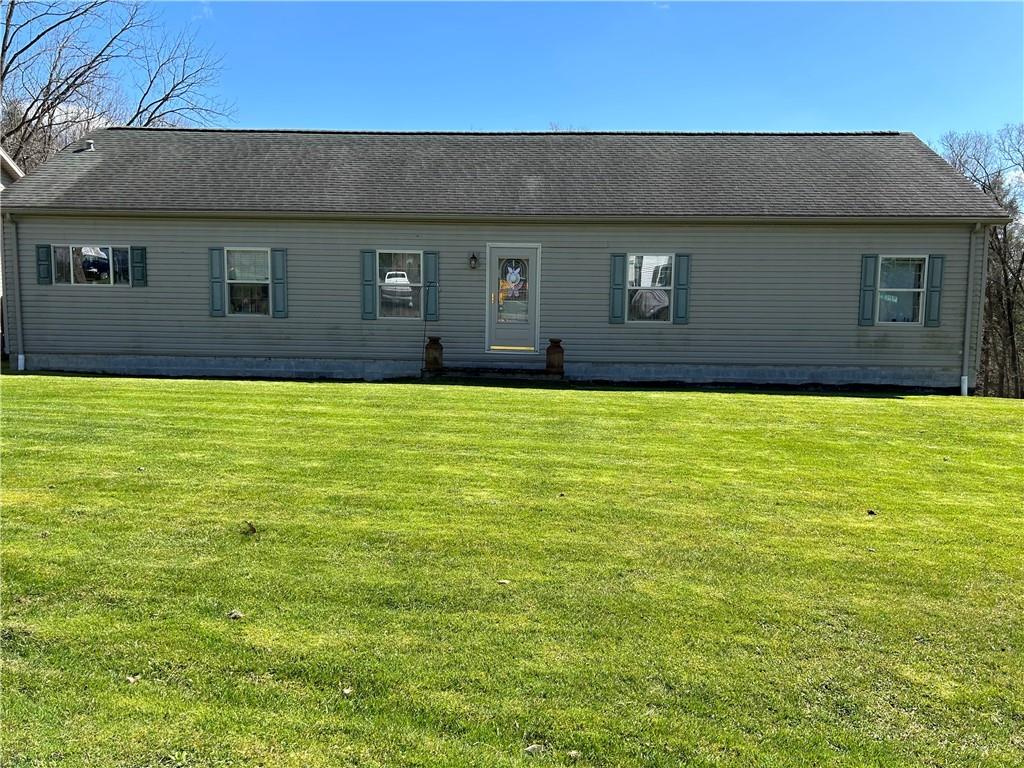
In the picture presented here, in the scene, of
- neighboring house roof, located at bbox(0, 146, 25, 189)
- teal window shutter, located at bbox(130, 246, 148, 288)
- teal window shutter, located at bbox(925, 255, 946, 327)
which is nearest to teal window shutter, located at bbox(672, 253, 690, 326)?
teal window shutter, located at bbox(925, 255, 946, 327)

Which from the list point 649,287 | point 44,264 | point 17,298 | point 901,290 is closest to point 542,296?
point 649,287

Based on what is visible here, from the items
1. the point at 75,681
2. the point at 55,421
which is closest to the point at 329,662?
the point at 75,681

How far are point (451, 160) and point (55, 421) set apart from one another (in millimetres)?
9448

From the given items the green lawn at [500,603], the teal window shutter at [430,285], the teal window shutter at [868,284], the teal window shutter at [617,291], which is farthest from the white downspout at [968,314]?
the teal window shutter at [430,285]

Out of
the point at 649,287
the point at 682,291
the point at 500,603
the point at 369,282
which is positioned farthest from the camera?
the point at 369,282

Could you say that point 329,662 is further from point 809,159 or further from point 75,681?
point 809,159

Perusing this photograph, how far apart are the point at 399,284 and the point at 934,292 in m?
9.13

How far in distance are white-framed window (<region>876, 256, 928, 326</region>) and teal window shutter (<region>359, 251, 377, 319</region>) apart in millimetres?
8679

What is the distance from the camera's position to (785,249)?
12.3 m

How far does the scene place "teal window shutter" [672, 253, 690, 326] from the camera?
40.6 ft

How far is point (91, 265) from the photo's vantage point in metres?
12.9

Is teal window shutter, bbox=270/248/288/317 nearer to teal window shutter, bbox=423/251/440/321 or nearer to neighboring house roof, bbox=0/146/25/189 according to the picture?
teal window shutter, bbox=423/251/440/321

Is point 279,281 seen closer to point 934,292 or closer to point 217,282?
point 217,282

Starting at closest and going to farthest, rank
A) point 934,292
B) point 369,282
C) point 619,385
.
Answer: point 619,385, point 934,292, point 369,282
